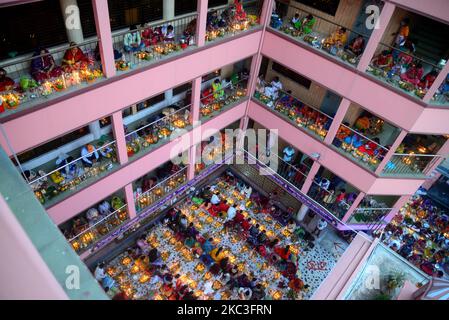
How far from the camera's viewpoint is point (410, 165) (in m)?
13.7

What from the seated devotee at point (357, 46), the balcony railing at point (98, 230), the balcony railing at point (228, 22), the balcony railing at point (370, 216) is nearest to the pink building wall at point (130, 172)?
the balcony railing at point (98, 230)

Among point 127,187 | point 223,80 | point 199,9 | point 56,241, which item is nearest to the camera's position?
point 56,241

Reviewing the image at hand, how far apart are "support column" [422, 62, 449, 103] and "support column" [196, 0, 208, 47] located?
7.51 m

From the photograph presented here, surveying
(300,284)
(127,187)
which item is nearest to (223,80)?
(127,187)

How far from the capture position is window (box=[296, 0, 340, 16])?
13286 millimetres

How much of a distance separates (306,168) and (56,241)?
12669mm

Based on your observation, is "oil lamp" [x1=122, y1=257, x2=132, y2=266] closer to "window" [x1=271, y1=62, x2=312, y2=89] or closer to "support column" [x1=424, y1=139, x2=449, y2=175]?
"window" [x1=271, y1=62, x2=312, y2=89]

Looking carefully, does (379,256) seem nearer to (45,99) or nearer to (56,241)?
(56,241)

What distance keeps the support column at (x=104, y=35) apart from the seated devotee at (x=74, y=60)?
0.68 m

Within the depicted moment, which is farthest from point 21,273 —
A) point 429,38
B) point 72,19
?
point 429,38

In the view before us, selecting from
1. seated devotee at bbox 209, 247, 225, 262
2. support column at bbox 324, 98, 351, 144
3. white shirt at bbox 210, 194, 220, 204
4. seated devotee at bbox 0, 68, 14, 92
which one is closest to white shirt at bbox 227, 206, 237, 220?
white shirt at bbox 210, 194, 220, 204

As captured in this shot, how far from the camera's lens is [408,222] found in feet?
60.4
